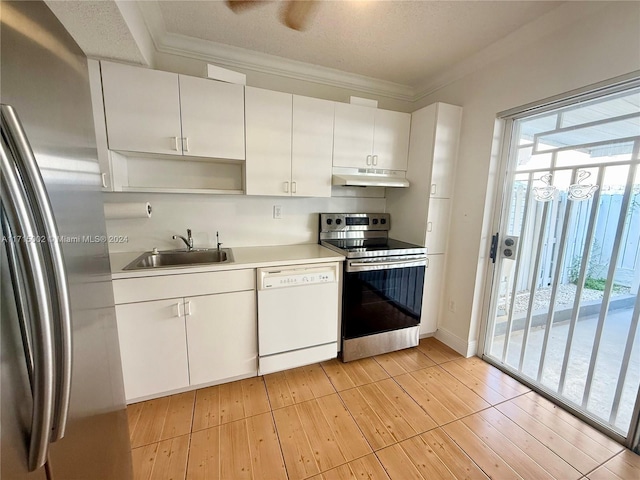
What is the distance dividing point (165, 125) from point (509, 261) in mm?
2750

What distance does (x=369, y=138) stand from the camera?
2391 millimetres

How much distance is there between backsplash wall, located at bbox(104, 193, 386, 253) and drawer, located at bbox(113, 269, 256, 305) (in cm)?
63

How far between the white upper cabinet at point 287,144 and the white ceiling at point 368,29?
40 centimetres

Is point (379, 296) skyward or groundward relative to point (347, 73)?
groundward

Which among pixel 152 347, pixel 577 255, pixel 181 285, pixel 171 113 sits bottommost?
pixel 152 347

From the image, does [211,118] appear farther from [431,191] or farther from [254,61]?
[431,191]

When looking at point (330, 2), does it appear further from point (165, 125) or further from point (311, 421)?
point (311, 421)

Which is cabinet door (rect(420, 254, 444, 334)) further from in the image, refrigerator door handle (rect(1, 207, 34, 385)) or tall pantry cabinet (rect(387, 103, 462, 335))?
refrigerator door handle (rect(1, 207, 34, 385))

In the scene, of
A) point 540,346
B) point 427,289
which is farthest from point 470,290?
point 540,346

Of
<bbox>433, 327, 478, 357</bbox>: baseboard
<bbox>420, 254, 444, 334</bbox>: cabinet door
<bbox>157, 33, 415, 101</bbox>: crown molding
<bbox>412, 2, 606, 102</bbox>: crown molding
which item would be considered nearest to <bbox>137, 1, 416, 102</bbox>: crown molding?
<bbox>157, 33, 415, 101</bbox>: crown molding

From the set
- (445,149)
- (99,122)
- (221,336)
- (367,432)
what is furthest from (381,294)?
(99,122)

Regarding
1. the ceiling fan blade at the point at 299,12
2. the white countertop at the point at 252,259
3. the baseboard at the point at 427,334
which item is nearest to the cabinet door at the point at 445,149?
the white countertop at the point at 252,259

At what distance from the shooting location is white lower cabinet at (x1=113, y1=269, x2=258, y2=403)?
64.3 inches

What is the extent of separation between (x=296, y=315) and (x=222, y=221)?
41.0 inches
